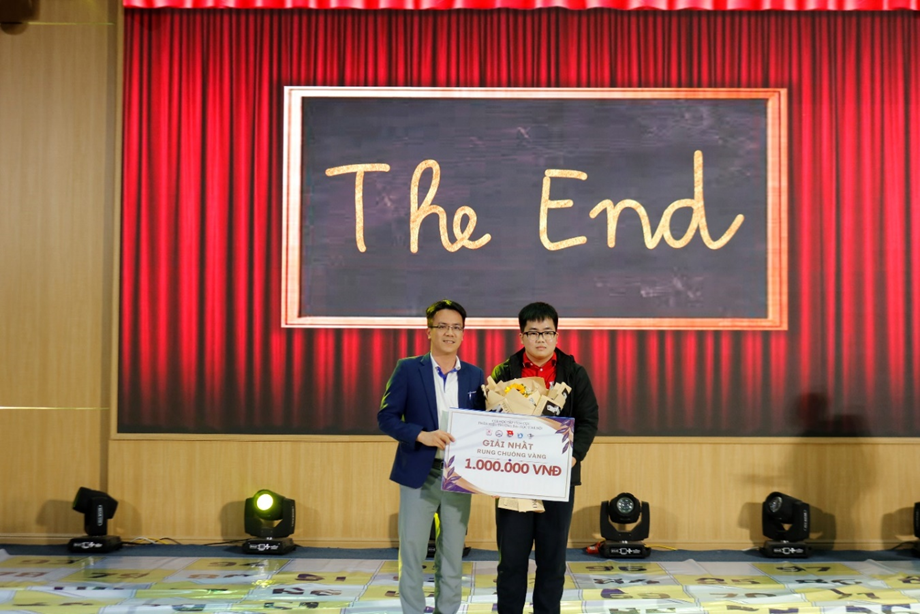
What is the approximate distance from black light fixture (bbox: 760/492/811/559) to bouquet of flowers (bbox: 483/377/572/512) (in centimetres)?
250

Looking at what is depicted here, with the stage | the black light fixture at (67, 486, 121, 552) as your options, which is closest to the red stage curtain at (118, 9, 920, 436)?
the black light fixture at (67, 486, 121, 552)

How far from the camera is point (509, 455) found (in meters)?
3.24

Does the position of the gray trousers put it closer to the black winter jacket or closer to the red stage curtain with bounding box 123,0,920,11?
the black winter jacket

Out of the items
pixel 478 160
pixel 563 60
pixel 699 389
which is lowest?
pixel 699 389

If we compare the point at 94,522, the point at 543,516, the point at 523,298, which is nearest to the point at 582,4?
the point at 523,298

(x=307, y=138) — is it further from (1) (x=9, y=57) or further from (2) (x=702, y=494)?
(2) (x=702, y=494)

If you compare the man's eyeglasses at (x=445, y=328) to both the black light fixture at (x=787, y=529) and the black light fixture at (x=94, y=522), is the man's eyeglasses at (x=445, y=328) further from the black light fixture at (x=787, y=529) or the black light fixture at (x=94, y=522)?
the black light fixture at (x=94, y=522)

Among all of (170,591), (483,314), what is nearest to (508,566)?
(170,591)

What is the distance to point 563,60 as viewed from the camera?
5.59 metres

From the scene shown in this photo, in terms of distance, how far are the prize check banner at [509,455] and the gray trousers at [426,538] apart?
18 cm

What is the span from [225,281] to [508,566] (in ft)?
9.75

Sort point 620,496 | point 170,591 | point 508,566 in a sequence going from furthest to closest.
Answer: point 620,496
point 170,591
point 508,566

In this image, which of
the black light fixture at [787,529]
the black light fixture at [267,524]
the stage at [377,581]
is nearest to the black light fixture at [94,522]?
the stage at [377,581]

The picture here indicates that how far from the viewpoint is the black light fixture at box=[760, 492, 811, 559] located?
5.16 m
